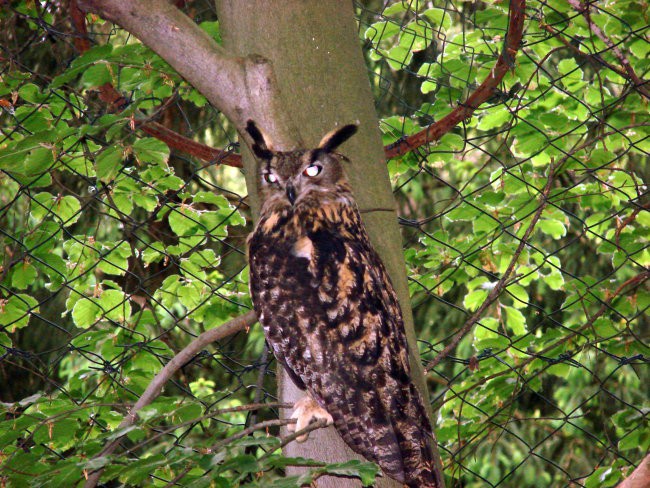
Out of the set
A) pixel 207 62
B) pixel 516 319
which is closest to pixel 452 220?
pixel 516 319

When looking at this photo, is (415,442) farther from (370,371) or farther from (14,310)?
(14,310)

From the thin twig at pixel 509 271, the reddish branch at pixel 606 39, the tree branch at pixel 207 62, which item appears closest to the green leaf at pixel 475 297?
the thin twig at pixel 509 271

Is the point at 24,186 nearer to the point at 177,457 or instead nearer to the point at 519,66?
the point at 177,457

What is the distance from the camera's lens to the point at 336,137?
1397 millimetres

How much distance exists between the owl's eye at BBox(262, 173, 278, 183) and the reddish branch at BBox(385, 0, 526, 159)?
451 mm

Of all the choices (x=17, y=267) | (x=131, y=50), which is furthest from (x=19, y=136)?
(x=131, y=50)

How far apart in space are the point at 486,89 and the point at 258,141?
74 centimetres

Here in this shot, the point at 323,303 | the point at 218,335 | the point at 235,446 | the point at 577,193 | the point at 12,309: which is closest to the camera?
the point at 235,446

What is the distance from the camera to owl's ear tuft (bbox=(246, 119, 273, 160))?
1.31m

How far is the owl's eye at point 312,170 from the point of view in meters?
1.54

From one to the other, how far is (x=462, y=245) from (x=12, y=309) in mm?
1323

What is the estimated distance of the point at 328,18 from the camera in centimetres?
143

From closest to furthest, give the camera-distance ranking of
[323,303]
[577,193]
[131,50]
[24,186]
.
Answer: [323,303], [131,50], [24,186], [577,193]

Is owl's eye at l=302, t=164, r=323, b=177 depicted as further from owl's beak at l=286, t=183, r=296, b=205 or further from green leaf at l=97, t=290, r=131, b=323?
green leaf at l=97, t=290, r=131, b=323
